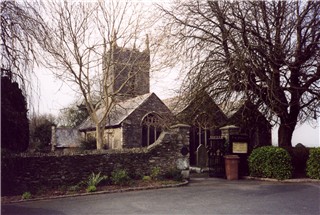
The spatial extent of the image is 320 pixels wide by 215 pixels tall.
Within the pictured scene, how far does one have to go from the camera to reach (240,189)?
453 inches

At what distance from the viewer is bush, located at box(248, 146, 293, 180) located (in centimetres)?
1370

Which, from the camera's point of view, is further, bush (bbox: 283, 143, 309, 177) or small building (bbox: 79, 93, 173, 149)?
small building (bbox: 79, 93, 173, 149)

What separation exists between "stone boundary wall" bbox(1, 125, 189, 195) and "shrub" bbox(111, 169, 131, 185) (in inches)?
16.5

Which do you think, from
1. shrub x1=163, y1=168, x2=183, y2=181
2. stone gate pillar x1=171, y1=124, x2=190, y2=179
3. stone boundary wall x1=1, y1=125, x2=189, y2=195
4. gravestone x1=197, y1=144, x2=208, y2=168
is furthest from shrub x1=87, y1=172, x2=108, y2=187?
gravestone x1=197, y1=144, x2=208, y2=168

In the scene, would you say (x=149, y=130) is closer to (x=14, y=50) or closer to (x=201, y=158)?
(x=201, y=158)

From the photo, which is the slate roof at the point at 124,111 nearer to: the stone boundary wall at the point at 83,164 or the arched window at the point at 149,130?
the arched window at the point at 149,130

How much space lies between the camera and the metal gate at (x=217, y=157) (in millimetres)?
15148

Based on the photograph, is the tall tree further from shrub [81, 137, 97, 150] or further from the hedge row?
shrub [81, 137, 97, 150]

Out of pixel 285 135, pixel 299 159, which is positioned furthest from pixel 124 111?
pixel 299 159

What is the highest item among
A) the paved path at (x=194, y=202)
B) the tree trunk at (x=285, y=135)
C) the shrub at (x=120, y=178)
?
the tree trunk at (x=285, y=135)

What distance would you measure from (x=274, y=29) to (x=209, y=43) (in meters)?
3.06

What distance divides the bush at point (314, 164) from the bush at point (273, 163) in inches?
31.3

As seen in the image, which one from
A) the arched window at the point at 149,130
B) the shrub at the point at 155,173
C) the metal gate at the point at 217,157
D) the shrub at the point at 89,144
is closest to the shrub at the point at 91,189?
the shrub at the point at 155,173

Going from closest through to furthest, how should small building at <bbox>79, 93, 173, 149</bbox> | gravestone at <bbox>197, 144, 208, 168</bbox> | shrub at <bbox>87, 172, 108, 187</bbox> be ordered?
shrub at <bbox>87, 172, 108, 187</bbox>
gravestone at <bbox>197, 144, 208, 168</bbox>
small building at <bbox>79, 93, 173, 149</bbox>
